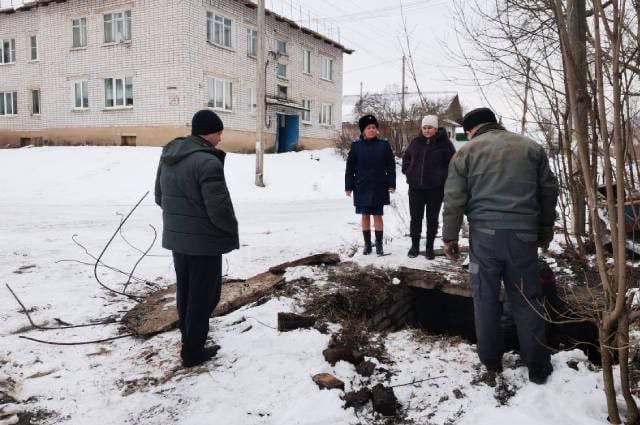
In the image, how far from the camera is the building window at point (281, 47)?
74.8ft

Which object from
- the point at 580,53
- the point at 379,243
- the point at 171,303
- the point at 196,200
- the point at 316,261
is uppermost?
the point at 580,53

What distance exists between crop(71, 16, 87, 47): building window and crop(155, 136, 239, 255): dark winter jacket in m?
19.7

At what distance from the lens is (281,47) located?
23.1m

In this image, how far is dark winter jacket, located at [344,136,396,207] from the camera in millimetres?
5719

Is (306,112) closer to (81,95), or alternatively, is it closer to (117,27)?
(117,27)

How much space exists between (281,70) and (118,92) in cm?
750

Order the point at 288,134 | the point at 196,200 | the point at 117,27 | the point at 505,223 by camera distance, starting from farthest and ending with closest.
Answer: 1. the point at 288,134
2. the point at 117,27
3. the point at 196,200
4. the point at 505,223

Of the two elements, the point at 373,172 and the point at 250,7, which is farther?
the point at 250,7

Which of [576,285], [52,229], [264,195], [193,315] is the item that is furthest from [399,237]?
[264,195]

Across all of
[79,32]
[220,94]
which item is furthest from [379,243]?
[79,32]

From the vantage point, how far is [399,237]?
24.7ft

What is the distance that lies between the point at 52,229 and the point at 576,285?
7.85 meters

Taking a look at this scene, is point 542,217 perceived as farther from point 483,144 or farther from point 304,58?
point 304,58

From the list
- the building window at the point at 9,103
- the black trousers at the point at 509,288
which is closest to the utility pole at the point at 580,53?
the black trousers at the point at 509,288
